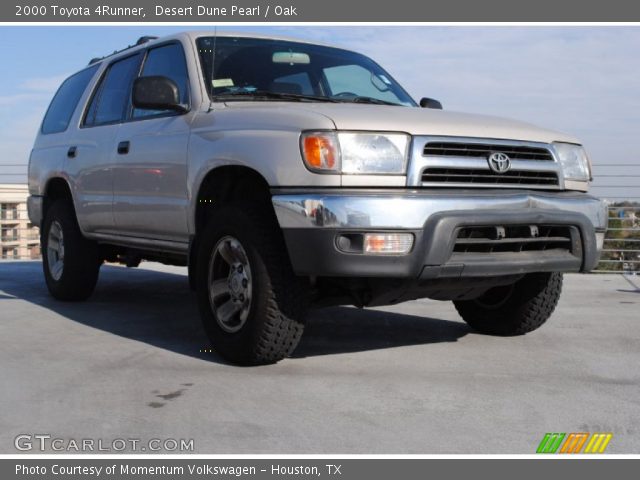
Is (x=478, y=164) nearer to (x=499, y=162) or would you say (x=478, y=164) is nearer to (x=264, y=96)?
(x=499, y=162)

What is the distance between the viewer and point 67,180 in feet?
22.6

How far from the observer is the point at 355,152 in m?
4.15

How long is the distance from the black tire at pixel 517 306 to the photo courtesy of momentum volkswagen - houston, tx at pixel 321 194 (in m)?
0.01

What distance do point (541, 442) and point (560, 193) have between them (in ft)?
5.89

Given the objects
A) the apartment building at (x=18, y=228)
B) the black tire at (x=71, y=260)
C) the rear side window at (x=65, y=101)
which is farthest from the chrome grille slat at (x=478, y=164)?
the apartment building at (x=18, y=228)

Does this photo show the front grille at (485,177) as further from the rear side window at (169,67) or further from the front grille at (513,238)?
the rear side window at (169,67)

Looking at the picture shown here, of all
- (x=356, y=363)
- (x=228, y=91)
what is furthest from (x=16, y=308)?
(x=356, y=363)

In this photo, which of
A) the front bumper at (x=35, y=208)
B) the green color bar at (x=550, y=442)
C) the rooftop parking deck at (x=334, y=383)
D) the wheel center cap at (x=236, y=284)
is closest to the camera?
the green color bar at (x=550, y=442)

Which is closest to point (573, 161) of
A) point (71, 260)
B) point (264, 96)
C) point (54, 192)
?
point (264, 96)

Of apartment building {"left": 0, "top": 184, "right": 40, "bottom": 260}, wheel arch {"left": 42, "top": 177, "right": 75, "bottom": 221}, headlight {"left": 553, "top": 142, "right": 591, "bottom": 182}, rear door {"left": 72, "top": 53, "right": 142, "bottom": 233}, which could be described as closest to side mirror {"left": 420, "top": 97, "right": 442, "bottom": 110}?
headlight {"left": 553, "top": 142, "right": 591, "bottom": 182}

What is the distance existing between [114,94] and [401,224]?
10.7ft

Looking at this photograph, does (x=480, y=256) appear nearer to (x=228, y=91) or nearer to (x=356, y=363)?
(x=356, y=363)

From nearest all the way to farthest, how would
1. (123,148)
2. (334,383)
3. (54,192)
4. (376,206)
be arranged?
(376,206) → (334,383) → (123,148) → (54,192)

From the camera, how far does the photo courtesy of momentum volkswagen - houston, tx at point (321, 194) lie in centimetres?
412
